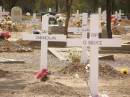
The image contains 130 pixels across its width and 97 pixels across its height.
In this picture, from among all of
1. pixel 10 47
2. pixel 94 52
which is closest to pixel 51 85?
pixel 94 52

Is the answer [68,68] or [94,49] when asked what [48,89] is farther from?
[68,68]

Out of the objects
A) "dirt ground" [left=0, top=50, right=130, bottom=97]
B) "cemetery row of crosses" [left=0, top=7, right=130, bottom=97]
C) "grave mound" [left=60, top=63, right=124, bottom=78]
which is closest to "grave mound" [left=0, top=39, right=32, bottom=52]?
"cemetery row of crosses" [left=0, top=7, right=130, bottom=97]

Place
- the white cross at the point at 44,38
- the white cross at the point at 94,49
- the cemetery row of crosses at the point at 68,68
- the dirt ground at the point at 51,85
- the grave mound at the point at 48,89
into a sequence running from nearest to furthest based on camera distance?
1. the white cross at the point at 94,49
2. the cemetery row of crosses at the point at 68,68
3. the grave mound at the point at 48,89
4. the dirt ground at the point at 51,85
5. the white cross at the point at 44,38

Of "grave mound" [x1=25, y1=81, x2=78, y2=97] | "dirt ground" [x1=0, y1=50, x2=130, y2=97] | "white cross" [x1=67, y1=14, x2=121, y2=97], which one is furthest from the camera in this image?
"dirt ground" [x1=0, y1=50, x2=130, y2=97]

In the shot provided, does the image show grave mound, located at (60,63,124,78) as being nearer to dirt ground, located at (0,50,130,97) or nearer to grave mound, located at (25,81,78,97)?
dirt ground, located at (0,50,130,97)

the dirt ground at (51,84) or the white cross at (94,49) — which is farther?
the dirt ground at (51,84)

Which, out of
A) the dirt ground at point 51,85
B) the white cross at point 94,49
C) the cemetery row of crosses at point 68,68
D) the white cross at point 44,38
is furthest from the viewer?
the white cross at point 44,38

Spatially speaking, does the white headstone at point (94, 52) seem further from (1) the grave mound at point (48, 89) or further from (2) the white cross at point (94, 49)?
(1) the grave mound at point (48, 89)

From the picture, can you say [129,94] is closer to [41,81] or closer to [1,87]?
[41,81]

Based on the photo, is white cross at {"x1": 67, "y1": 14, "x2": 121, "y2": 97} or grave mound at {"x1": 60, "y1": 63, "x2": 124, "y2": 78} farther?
grave mound at {"x1": 60, "y1": 63, "x2": 124, "y2": 78}

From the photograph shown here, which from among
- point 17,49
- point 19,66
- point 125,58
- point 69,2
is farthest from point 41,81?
point 69,2

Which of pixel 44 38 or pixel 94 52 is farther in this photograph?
pixel 44 38

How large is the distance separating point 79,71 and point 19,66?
10.9ft

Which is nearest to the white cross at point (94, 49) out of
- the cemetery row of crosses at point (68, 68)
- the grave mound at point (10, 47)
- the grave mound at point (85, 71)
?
the cemetery row of crosses at point (68, 68)
